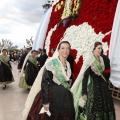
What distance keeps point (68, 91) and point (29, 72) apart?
3951 mm

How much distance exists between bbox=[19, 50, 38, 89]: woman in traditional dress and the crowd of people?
329cm

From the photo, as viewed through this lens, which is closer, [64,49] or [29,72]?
[64,49]

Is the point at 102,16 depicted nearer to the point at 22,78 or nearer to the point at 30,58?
the point at 30,58

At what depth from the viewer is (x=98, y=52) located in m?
2.89

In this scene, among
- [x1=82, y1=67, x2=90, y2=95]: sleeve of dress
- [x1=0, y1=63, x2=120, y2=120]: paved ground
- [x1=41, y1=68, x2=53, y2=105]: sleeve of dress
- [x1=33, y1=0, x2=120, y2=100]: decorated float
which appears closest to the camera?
[x1=41, y1=68, x2=53, y2=105]: sleeve of dress

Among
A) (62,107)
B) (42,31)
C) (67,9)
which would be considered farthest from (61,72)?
(42,31)

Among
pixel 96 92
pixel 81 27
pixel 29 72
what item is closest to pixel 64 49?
pixel 96 92

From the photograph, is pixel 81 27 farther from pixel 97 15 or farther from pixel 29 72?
pixel 29 72

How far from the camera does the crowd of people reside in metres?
2.33

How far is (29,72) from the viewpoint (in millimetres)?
6254

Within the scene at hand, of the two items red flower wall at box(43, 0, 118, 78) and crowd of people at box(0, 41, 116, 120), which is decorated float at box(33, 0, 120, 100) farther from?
crowd of people at box(0, 41, 116, 120)

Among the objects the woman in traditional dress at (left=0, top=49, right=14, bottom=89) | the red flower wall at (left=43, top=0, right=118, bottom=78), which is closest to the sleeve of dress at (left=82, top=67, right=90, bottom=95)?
the red flower wall at (left=43, top=0, right=118, bottom=78)

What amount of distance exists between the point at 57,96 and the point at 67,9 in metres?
6.78

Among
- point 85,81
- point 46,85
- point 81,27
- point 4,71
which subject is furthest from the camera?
point 81,27
